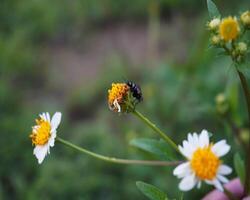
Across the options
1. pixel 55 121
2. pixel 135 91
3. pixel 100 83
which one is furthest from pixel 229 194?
pixel 100 83

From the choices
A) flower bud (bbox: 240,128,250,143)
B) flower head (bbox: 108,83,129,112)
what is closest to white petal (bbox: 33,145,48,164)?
flower head (bbox: 108,83,129,112)

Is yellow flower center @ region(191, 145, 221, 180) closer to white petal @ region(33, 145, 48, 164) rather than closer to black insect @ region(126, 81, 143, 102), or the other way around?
black insect @ region(126, 81, 143, 102)

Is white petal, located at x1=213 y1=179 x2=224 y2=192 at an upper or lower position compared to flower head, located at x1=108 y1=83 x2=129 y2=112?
lower

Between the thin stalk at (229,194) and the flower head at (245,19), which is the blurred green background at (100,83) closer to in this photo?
the thin stalk at (229,194)

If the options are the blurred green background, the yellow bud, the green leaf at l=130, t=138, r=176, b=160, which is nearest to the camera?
the yellow bud

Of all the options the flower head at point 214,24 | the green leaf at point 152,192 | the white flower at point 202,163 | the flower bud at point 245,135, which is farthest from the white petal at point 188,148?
the flower bud at point 245,135
